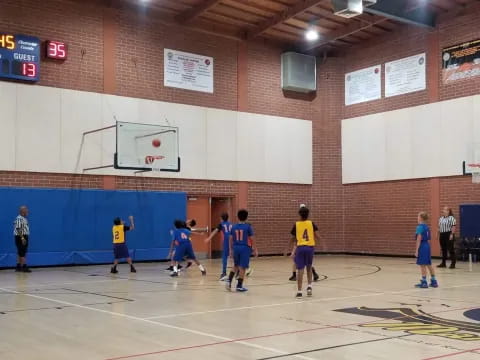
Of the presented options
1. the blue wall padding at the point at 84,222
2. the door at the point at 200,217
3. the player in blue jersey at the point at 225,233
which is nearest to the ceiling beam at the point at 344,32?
the door at the point at 200,217

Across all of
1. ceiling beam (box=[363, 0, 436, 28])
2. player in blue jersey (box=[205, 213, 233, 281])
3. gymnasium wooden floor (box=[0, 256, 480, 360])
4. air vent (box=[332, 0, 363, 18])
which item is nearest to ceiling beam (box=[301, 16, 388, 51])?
ceiling beam (box=[363, 0, 436, 28])

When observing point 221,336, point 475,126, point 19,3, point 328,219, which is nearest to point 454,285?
point 221,336

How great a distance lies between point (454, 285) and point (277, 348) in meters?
8.22

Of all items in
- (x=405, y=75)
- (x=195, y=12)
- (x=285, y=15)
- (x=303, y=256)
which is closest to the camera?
(x=303, y=256)

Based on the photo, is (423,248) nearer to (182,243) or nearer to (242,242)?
(242,242)

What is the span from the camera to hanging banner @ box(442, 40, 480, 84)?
21.6m

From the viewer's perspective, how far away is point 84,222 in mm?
20641

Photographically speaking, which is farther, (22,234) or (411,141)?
(411,141)

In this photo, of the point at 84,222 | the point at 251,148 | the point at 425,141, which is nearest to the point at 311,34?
the point at 251,148

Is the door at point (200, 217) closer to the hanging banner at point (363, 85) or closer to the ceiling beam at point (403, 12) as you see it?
the hanging banner at point (363, 85)

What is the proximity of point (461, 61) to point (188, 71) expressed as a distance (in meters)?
10.3

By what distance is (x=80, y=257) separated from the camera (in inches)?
805

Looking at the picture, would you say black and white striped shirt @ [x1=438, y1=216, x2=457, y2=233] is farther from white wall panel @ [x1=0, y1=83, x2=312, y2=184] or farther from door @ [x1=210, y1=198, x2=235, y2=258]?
door @ [x1=210, y1=198, x2=235, y2=258]

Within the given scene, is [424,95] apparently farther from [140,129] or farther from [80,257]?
[80,257]
